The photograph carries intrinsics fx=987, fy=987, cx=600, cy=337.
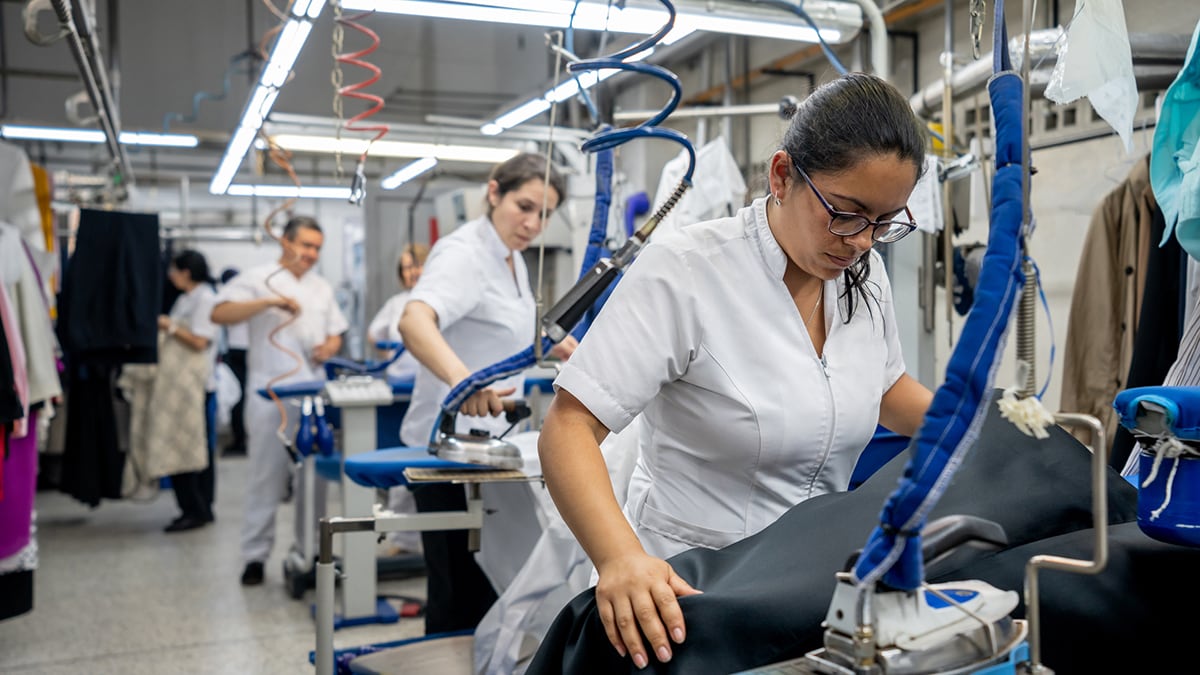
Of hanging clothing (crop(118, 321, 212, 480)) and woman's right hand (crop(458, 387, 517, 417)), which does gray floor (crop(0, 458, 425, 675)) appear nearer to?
hanging clothing (crop(118, 321, 212, 480))

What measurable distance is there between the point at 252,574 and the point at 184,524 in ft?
4.41

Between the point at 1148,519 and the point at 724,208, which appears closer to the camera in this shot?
the point at 1148,519

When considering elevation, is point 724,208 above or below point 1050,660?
above

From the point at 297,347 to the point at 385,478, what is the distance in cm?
241

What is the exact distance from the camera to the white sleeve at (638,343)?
1194mm

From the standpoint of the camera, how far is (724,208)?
402cm

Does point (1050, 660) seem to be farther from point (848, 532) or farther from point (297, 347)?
point (297, 347)

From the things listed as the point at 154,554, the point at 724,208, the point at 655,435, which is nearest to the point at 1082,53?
the point at 655,435

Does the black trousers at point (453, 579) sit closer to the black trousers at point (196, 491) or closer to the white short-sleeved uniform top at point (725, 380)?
→ the white short-sleeved uniform top at point (725, 380)

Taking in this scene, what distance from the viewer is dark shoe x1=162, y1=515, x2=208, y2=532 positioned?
16.5 feet

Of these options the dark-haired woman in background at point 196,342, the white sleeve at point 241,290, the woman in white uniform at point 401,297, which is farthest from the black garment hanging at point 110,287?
the woman in white uniform at point 401,297

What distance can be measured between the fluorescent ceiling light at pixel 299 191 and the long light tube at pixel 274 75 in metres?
0.09

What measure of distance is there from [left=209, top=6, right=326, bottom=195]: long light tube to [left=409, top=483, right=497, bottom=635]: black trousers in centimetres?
114

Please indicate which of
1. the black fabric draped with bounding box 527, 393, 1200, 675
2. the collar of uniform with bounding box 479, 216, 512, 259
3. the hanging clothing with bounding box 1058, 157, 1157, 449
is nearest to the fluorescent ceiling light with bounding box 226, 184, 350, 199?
the collar of uniform with bounding box 479, 216, 512, 259
